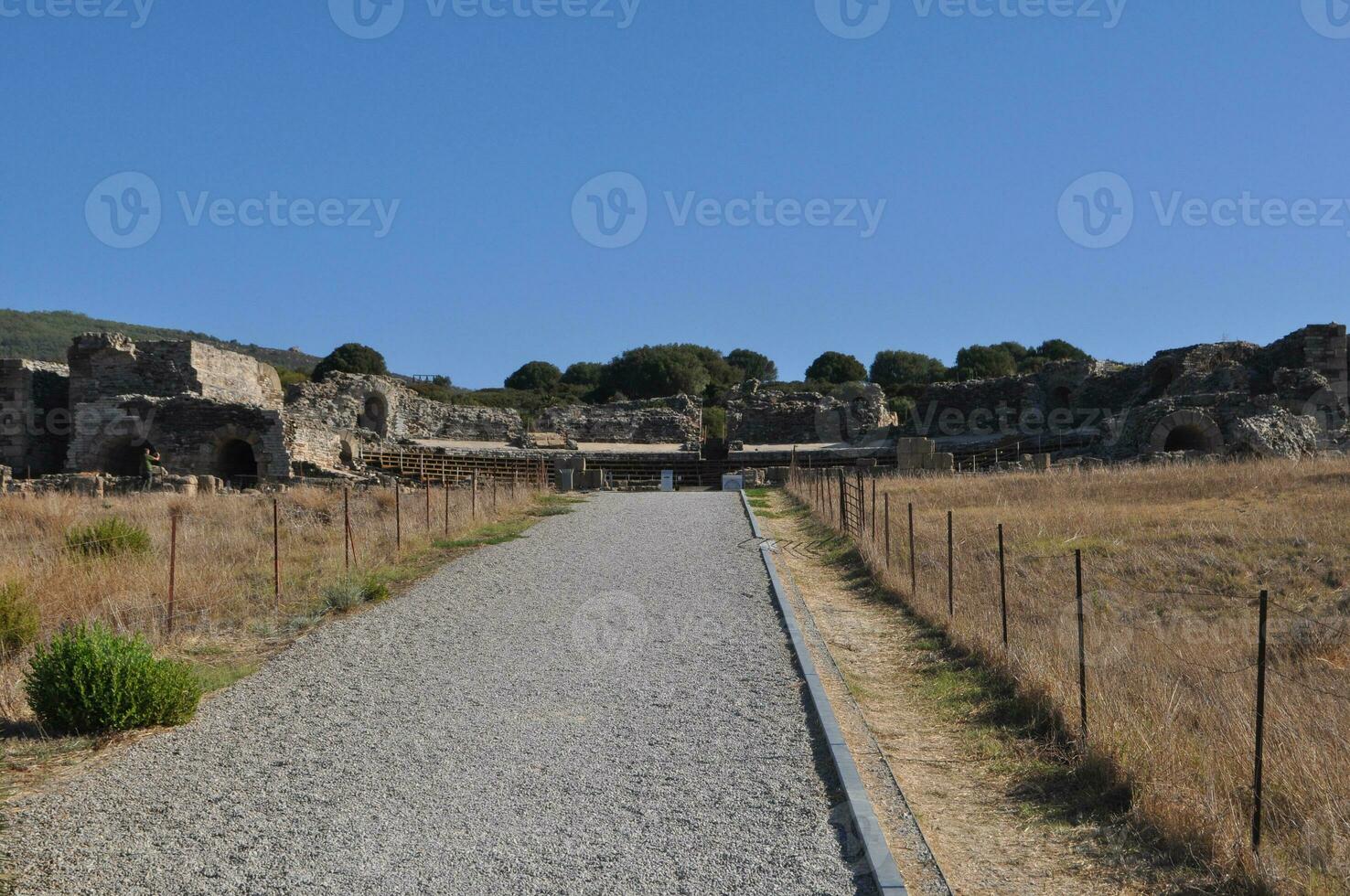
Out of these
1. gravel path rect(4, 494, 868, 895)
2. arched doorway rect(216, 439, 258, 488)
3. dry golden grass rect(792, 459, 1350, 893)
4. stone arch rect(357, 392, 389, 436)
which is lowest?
gravel path rect(4, 494, 868, 895)

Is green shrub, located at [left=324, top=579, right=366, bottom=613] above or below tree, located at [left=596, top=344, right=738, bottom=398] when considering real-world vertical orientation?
below

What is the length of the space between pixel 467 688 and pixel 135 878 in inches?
144

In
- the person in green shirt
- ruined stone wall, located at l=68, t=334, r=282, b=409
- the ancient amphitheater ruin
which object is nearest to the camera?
the person in green shirt

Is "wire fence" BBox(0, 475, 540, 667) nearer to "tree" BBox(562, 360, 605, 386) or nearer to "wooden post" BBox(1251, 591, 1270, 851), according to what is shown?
"wooden post" BBox(1251, 591, 1270, 851)

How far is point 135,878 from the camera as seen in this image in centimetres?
467

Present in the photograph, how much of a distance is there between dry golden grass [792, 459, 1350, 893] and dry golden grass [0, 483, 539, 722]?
701 cm

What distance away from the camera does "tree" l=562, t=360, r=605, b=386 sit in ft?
275

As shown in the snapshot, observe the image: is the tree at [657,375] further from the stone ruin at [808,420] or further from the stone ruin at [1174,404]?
the stone ruin at [1174,404]

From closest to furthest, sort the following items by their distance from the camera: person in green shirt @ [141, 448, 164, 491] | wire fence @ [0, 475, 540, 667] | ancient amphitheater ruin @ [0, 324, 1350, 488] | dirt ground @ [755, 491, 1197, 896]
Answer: dirt ground @ [755, 491, 1197, 896]
wire fence @ [0, 475, 540, 667]
person in green shirt @ [141, 448, 164, 491]
ancient amphitheater ruin @ [0, 324, 1350, 488]

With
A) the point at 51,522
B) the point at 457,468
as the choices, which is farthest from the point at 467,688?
the point at 457,468

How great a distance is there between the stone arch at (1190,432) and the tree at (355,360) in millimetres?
55278

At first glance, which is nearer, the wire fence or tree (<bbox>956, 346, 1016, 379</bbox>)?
the wire fence

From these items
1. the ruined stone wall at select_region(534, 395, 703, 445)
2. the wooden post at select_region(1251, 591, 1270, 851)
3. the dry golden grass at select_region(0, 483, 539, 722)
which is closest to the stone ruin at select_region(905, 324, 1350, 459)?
the ruined stone wall at select_region(534, 395, 703, 445)

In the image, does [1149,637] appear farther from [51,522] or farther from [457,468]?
[457,468]
